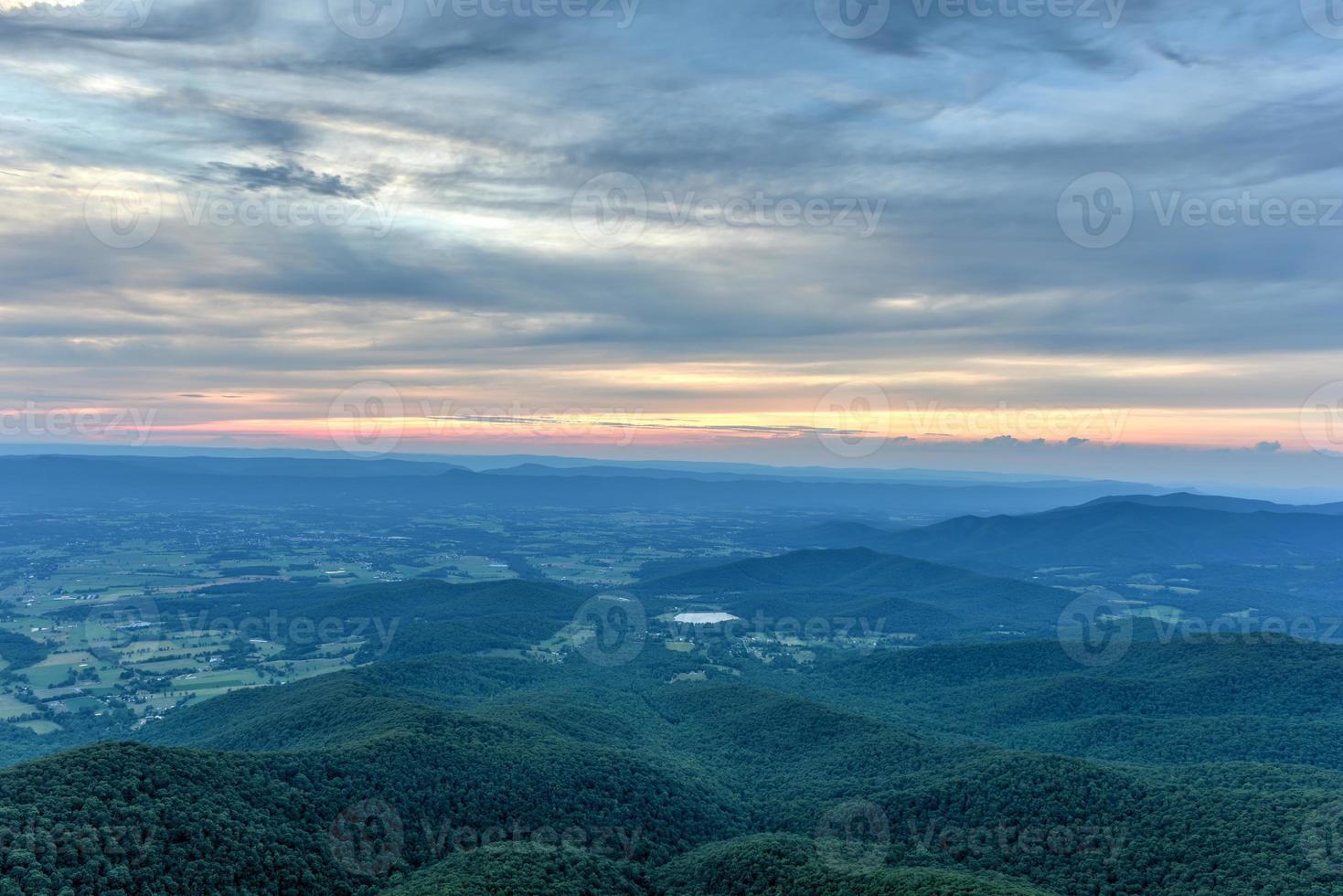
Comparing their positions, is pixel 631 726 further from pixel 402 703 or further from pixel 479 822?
pixel 479 822

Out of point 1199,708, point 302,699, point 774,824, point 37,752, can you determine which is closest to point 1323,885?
point 774,824

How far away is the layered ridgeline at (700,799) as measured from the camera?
6712cm

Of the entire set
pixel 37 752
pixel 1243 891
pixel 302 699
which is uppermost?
pixel 1243 891

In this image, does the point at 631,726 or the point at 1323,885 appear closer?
the point at 1323,885

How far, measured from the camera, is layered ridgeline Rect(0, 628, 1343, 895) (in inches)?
2643

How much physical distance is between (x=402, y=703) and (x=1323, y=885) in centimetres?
10886

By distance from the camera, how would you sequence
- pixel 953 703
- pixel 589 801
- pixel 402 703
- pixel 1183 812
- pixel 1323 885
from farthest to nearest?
pixel 953 703
pixel 402 703
pixel 589 801
pixel 1183 812
pixel 1323 885

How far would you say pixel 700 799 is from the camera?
99.2m

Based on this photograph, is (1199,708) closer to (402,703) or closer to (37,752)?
(402,703)

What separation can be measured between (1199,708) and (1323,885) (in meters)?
87.1

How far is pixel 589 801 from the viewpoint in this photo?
9075 cm

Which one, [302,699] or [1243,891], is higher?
[1243,891]

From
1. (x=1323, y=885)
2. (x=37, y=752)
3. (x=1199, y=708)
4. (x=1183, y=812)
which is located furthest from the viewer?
(x=1199, y=708)

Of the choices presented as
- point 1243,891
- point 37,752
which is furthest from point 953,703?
point 37,752
